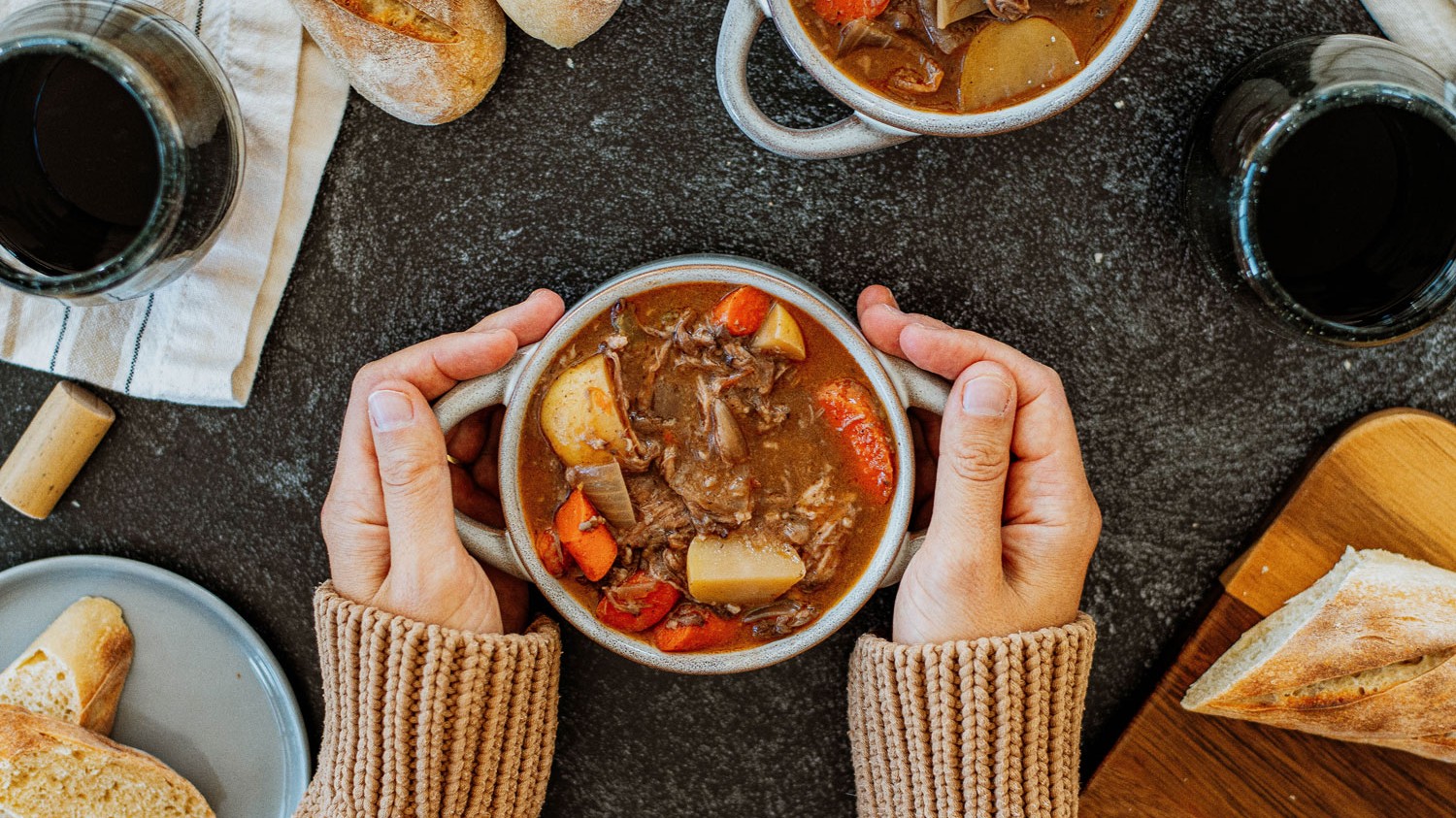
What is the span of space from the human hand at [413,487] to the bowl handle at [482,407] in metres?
0.03

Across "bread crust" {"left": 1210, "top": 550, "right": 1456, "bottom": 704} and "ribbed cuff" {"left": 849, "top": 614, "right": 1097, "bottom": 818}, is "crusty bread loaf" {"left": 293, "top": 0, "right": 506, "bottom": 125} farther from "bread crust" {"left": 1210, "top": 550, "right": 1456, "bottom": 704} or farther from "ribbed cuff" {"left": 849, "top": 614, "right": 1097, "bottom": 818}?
"bread crust" {"left": 1210, "top": 550, "right": 1456, "bottom": 704}

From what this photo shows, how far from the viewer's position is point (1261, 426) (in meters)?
2.05

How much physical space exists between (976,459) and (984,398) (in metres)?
0.11

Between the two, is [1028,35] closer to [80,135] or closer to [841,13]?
[841,13]

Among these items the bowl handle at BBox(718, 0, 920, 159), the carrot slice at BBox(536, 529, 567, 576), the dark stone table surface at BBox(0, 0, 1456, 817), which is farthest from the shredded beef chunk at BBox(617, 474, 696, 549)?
the bowl handle at BBox(718, 0, 920, 159)

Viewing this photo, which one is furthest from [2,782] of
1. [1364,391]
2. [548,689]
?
[1364,391]

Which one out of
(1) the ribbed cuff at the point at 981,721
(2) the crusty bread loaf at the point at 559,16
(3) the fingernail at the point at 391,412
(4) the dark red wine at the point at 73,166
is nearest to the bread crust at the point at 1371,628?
(1) the ribbed cuff at the point at 981,721

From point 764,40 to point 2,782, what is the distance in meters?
2.05

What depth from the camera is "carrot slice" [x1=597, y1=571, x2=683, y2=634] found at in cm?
172

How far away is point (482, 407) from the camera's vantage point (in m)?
1.75

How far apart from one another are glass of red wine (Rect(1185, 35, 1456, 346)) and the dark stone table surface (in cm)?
23

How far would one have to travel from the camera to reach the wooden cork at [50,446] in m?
2.03

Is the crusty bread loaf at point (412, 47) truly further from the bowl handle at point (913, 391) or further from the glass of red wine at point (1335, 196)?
the glass of red wine at point (1335, 196)

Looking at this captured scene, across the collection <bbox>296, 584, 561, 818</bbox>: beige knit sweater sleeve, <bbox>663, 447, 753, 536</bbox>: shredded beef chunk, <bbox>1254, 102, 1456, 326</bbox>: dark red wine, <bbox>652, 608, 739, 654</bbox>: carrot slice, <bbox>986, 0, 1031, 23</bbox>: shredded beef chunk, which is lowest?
<bbox>296, 584, 561, 818</bbox>: beige knit sweater sleeve
